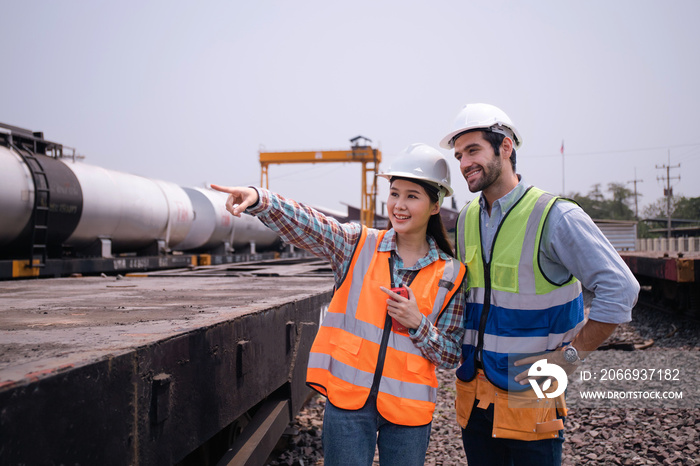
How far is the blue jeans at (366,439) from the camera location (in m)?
1.90

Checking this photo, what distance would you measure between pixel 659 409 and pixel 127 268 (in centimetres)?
807

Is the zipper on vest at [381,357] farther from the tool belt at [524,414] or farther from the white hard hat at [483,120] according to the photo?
the white hard hat at [483,120]

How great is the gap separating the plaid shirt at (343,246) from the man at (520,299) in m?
0.12

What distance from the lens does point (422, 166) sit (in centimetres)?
224

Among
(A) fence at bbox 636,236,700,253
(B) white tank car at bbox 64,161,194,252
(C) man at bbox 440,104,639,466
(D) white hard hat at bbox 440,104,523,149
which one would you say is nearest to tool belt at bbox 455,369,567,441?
(C) man at bbox 440,104,639,466

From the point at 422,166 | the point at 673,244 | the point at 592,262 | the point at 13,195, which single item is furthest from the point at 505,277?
the point at 673,244

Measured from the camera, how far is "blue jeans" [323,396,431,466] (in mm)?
1896

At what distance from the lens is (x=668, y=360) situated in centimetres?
654

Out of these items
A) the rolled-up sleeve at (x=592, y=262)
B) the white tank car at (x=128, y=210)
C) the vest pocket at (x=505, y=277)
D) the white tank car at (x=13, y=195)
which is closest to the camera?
the rolled-up sleeve at (x=592, y=262)

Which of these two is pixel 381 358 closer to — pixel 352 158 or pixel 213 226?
pixel 213 226

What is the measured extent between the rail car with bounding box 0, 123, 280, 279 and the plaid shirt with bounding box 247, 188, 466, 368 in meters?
6.35

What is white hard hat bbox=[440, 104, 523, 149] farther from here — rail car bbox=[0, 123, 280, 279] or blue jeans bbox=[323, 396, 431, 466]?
rail car bbox=[0, 123, 280, 279]

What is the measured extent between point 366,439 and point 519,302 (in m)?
0.79

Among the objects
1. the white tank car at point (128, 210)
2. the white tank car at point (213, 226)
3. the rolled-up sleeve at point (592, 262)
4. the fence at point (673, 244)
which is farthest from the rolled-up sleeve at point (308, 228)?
the fence at point (673, 244)
